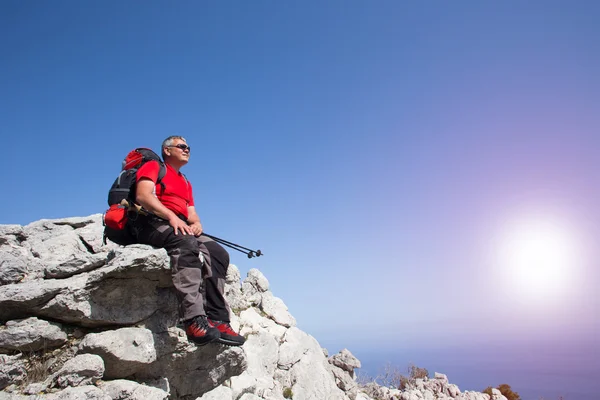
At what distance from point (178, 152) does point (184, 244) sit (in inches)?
86.5

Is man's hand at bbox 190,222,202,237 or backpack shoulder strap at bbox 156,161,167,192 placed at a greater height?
backpack shoulder strap at bbox 156,161,167,192

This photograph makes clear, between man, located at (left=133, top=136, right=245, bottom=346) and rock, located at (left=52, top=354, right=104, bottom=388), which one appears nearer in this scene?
rock, located at (left=52, top=354, right=104, bottom=388)

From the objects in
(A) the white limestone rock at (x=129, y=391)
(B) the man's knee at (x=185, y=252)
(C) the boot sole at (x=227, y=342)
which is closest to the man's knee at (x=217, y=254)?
(B) the man's knee at (x=185, y=252)

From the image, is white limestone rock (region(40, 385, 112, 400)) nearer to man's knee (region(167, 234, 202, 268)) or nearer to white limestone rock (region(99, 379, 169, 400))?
white limestone rock (region(99, 379, 169, 400))

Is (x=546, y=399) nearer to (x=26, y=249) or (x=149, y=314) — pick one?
(x=149, y=314)

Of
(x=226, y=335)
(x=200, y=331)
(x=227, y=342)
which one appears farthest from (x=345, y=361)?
(x=200, y=331)

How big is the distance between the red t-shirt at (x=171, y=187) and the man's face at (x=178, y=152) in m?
0.24

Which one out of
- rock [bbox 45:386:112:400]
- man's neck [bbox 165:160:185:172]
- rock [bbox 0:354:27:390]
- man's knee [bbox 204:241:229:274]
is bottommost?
rock [bbox 45:386:112:400]

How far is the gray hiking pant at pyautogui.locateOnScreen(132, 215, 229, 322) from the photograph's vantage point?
704 cm

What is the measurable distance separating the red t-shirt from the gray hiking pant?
0.52 metres

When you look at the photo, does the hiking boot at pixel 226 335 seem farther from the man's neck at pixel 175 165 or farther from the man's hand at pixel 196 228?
the man's neck at pixel 175 165

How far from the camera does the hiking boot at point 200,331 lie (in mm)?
6949

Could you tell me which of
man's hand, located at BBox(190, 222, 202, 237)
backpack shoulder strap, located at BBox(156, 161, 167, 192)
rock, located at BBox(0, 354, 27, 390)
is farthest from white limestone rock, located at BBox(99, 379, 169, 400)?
backpack shoulder strap, located at BBox(156, 161, 167, 192)

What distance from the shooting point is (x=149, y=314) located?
24.5 ft
